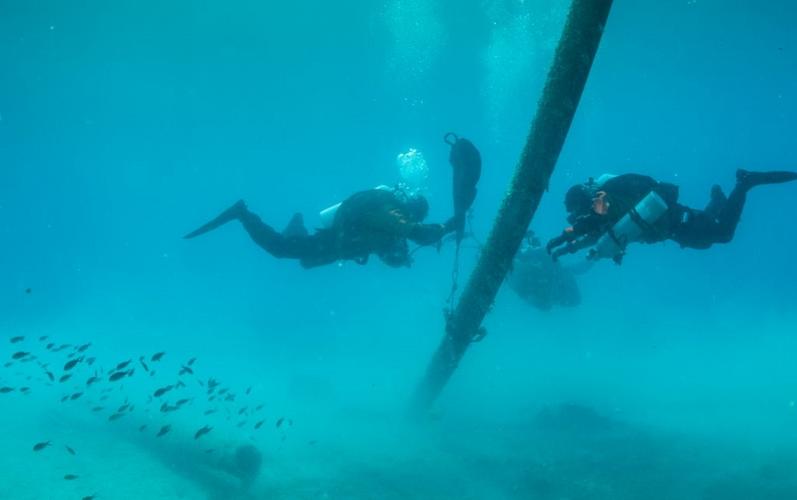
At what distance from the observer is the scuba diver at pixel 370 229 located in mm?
7555

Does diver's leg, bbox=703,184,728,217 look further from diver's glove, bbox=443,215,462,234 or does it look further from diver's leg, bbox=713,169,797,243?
diver's glove, bbox=443,215,462,234

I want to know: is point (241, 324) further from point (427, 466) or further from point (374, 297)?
point (427, 466)

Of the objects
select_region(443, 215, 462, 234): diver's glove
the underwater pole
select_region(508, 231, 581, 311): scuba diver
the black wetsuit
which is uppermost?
select_region(508, 231, 581, 311): scuba diver

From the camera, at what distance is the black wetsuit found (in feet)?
25.5

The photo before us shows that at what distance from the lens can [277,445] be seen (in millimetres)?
18516

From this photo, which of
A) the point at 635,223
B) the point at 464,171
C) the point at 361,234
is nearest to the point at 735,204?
the point at 635,223

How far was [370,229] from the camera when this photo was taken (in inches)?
333

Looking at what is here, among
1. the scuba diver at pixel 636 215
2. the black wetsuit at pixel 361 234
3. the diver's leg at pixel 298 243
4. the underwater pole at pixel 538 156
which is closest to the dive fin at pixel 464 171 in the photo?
the black wetsuit at pixel 361 234

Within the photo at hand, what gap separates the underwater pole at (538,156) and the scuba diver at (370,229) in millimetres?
932

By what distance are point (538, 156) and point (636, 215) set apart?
210cm

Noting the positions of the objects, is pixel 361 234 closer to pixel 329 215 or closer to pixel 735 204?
pixel 329 215

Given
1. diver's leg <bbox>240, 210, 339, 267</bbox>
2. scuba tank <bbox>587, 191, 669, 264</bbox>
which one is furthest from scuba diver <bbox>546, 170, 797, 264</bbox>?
diver's leg <bbox>240, 210, 339, 267</bbox>

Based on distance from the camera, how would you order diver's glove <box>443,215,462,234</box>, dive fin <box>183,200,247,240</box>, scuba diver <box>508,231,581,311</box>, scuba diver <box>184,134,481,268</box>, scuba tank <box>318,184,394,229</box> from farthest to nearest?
→ scuba diver <box>508,231,581,311</box> → dive fin <box>183,200,247,240</box> → scuba tank <box>318,184,394,229</box> → diver's glove <box>443,215,462,234</box> → scuba diver <box>184,134,481,268</box>

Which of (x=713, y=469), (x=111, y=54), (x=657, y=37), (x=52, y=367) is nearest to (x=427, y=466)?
(x=713, y=469)
